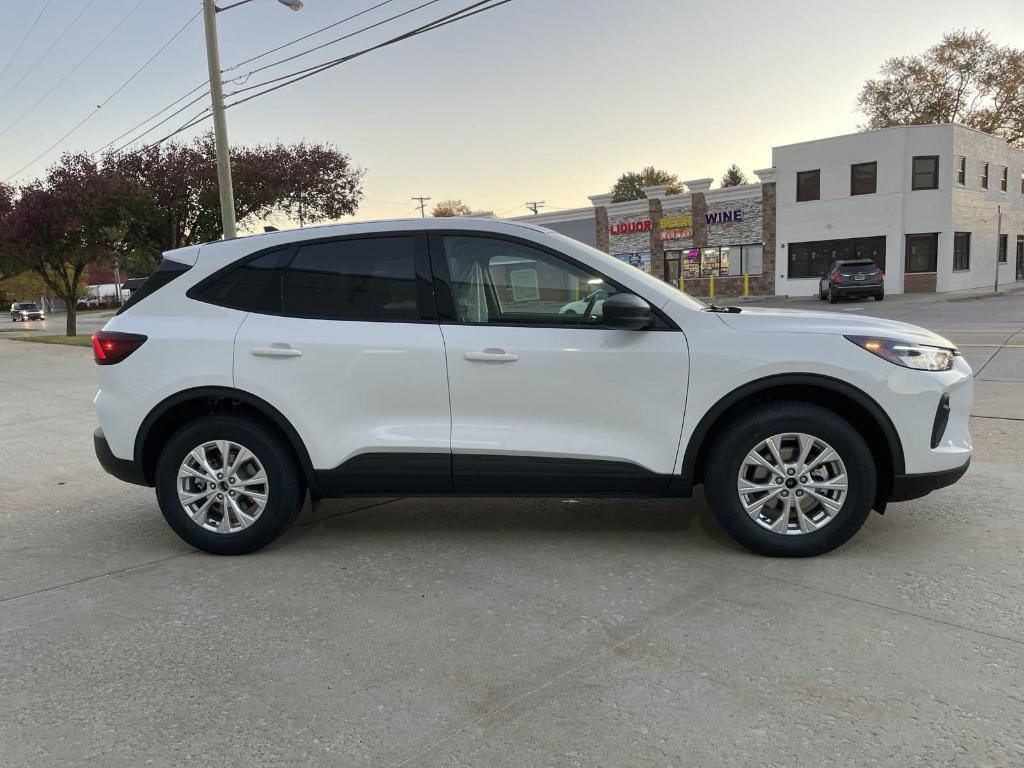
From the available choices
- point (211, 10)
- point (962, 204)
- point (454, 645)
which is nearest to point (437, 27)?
point (211, 10)

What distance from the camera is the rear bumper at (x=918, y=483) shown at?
381cm

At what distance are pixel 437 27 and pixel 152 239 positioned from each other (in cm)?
1240

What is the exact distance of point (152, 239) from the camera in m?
21.2

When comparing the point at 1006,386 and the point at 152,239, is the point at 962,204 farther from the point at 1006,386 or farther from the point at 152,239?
the point at 152,239


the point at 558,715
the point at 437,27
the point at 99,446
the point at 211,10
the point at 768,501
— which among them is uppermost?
the point at 211,10

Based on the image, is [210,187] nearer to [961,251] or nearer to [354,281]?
[354,281]

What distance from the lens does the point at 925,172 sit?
31188 mm

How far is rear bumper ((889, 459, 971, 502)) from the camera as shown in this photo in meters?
3.81

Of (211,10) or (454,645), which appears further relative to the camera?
(211,10)

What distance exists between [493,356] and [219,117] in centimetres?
1269

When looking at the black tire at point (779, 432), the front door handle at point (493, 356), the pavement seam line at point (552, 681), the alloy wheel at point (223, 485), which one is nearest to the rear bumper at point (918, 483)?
the black tire at point (779, 432)

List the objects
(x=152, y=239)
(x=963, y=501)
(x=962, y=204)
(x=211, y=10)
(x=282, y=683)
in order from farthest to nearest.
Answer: (x=962, y=204), (x=152, y=239), (x=211, y=10), (x=963, y=501), (x=282, y=683)

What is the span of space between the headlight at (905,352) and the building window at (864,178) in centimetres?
3175

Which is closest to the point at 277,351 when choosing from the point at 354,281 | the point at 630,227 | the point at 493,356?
the point at 354,281
